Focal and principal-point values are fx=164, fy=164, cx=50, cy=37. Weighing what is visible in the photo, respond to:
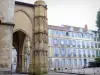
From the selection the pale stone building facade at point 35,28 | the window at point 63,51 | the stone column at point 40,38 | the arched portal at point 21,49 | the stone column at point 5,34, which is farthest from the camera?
the window at point 63,51

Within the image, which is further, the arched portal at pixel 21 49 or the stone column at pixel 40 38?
the arched portal at pixel 21 49

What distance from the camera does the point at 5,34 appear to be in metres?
11.5

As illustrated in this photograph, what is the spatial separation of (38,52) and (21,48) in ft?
21.9

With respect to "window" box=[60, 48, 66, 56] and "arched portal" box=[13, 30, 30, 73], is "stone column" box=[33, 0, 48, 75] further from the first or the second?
"window" box=[60, 48, 66, 56]

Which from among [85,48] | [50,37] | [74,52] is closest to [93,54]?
[85,48]

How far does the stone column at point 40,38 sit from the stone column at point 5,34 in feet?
22.0

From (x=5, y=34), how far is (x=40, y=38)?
7.26 meters

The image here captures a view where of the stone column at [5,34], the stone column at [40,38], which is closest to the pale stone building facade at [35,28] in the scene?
the stone column at [40,38]

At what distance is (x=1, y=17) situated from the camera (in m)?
11.9

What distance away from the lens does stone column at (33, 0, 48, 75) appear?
17811mm

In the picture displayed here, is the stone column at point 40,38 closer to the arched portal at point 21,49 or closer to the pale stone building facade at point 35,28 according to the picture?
the pale stone building facade at point 35,28

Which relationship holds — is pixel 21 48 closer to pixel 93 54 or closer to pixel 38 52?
pixel 38 52

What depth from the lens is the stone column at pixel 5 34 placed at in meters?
11.2

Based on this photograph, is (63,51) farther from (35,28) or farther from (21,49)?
(35,28)
